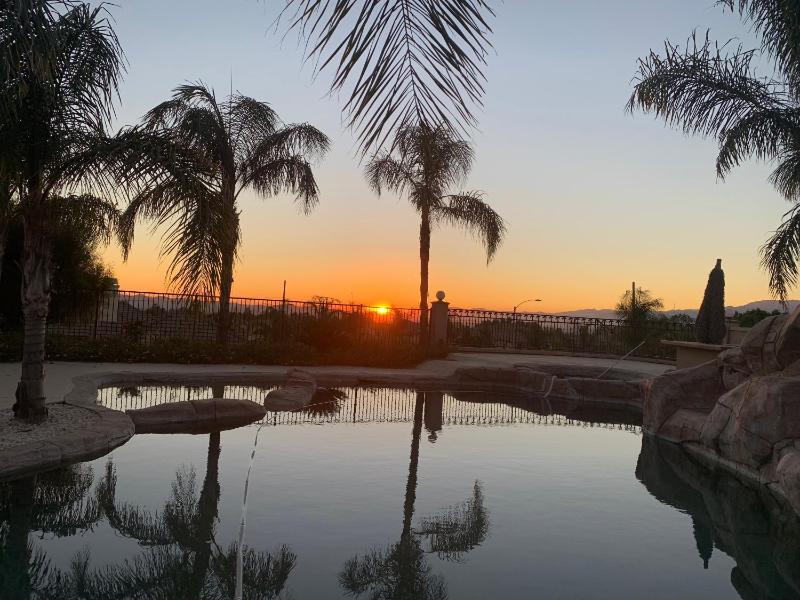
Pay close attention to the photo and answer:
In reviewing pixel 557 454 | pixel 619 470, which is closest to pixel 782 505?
pixel 619 470

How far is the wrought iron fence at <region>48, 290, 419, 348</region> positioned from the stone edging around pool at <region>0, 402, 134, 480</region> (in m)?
9.02

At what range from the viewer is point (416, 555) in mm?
5230

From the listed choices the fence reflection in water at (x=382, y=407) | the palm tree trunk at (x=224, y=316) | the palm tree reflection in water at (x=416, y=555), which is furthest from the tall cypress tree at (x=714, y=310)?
the palm tree trunk at (x=224, y=316)

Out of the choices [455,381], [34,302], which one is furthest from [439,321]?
[34,302]

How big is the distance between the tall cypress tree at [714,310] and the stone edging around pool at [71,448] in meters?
11.0

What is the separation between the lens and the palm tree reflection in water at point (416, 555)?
4.58m

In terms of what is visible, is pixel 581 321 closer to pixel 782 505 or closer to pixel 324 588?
pixel 782 505

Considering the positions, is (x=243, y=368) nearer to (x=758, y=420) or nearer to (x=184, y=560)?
(x=184, y=560)

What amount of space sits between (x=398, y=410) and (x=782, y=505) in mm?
6405

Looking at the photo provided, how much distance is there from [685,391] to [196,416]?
731 cm

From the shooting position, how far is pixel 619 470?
27.8ft

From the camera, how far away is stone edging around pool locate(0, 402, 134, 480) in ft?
20.9

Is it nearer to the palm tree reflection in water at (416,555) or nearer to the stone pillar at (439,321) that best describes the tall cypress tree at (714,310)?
the stone pillar at (439,321)

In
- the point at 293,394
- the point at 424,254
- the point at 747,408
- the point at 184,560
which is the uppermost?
the point at 424,254
